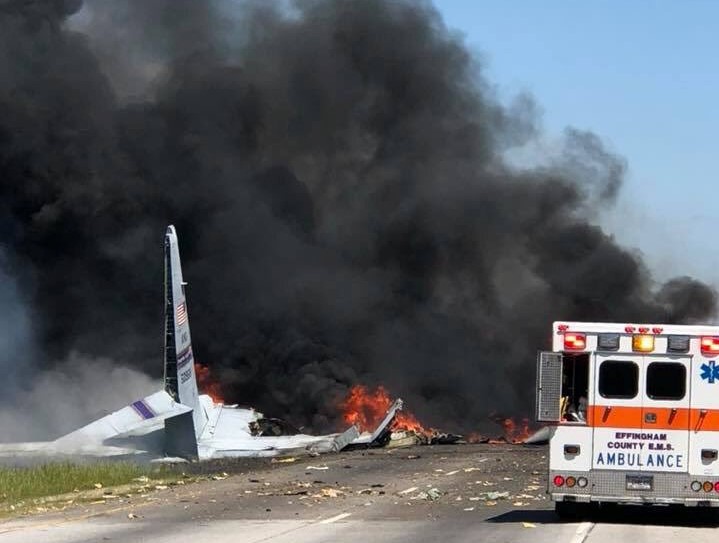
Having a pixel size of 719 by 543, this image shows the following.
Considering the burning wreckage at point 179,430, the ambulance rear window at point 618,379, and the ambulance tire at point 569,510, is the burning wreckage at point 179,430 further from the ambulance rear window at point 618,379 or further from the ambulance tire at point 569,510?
the ambulance rear window at point 618,379

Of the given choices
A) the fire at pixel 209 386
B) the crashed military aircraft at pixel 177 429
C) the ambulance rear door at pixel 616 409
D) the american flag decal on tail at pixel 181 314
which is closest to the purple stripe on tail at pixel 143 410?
the crashed military aircraft at pixel 177 429

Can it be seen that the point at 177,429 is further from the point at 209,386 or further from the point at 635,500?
the point at 209,386

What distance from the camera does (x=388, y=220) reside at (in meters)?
67.5

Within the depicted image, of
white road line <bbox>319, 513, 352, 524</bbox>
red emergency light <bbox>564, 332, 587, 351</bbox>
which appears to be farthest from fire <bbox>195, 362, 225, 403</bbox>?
red emergency light <bbox>564, 332, 587, 351</bbox>

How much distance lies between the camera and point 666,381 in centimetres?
1984

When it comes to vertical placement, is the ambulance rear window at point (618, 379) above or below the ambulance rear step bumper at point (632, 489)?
above

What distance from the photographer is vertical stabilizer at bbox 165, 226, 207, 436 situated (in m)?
36.5

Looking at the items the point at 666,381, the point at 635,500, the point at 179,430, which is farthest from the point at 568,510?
the point at 179,430

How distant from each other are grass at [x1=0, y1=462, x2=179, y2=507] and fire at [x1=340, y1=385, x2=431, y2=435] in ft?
71.2

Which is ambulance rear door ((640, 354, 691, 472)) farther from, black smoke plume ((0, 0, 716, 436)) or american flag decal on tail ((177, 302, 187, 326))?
black smoke plume ((0, 0, 716, 436))

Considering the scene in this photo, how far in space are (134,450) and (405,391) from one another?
85.9 feet

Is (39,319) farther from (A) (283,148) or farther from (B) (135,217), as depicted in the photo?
(A) (283,148)

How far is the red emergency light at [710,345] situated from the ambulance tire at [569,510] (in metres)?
2.88

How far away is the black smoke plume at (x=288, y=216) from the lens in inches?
2283
